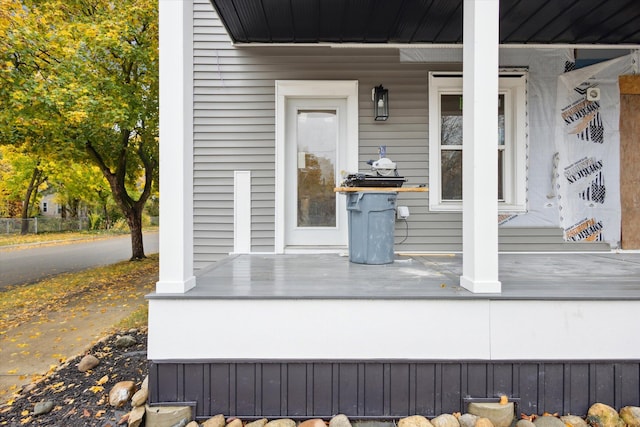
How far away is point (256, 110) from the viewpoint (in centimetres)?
411

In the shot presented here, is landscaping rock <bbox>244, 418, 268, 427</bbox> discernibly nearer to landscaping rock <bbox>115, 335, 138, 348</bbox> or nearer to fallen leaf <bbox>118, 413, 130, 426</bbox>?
fallen leaf <bbox>118, 413, 130, 426</bbox>

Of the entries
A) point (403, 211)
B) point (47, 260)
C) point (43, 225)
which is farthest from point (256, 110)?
point (43, 225)

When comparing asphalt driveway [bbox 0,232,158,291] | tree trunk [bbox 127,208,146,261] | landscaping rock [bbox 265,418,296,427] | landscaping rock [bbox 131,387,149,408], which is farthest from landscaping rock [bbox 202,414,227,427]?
tree trunk [bbox 127,208,146,261]

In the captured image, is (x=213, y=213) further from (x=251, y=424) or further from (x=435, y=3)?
(x=435, y=3)

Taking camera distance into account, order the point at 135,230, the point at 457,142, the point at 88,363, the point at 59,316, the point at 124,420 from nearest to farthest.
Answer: the point at 124,420 → the point at 88,363 → the point at 457,142 → the point at 59,316 → the point at 135,230

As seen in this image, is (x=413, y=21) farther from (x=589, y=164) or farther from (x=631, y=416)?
(x=631, y=416)

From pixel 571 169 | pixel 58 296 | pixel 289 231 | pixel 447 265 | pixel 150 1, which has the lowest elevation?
pixel 58 296

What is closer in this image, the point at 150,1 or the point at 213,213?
the point at 213,213

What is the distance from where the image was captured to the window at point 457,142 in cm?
412

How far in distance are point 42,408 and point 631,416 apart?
12.1 ft

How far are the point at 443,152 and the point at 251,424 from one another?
135 inches

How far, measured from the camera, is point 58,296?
5.93 meters

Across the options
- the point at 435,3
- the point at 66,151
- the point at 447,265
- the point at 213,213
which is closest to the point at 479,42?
the point at 435,3

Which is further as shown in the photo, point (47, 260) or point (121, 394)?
point (47, 260)
